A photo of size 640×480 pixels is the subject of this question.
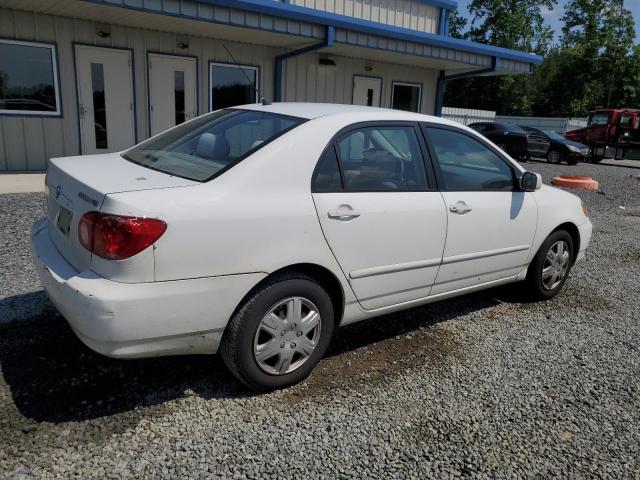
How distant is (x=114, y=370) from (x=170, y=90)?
9064 millimetres

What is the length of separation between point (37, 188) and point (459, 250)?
22.8 feet

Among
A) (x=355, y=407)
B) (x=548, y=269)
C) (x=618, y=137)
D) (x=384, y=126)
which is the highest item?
(x=384, y=126)

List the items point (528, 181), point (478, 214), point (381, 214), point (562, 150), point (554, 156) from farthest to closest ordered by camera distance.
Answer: point (554, 156) < point (562, 150) < point (528, 181) < point (478, 214) < point (381, 214)

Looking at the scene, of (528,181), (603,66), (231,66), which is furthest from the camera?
(603,66)

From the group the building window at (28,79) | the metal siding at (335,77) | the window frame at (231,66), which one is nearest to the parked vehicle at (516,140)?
the metal siding at (335,77)

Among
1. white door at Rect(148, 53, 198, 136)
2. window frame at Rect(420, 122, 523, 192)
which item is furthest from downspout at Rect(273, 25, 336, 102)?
window frame at Rect(420, 122, 523, 192)

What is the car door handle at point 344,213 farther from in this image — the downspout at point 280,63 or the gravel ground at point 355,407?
the downspout at point 280,63

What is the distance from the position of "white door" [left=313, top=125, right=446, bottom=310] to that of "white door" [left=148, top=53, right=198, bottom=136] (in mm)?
8575

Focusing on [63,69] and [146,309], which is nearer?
[146,309]

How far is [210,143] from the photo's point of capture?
10.9 ft

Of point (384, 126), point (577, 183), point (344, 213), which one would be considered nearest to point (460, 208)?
point (384, 126)

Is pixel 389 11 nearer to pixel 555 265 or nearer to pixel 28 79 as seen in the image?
pixel 28 79

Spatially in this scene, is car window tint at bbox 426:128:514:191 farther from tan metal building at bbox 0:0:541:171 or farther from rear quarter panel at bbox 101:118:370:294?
tan metal building at bbox 0:0:541:171

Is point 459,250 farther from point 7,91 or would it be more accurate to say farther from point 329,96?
point 329,96
